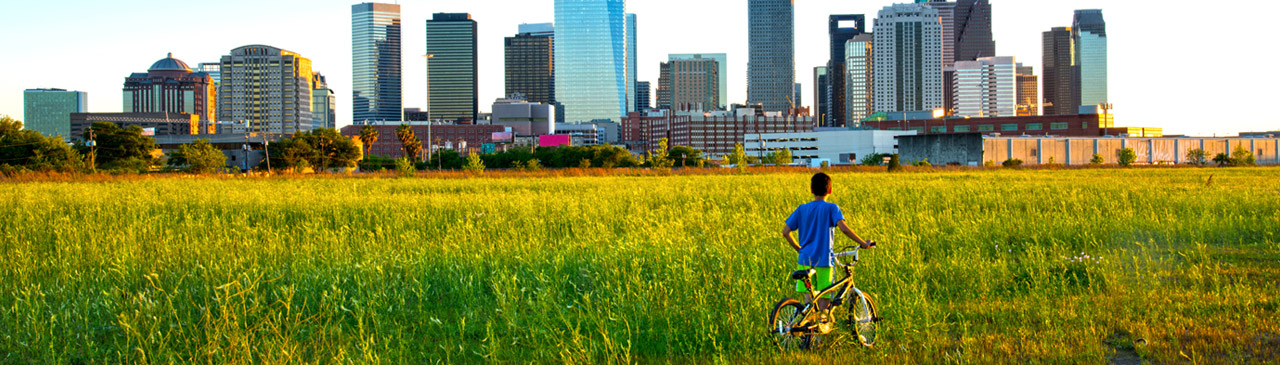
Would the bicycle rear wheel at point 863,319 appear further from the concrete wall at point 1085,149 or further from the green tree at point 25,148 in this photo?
the concrete wall at point 1085,149

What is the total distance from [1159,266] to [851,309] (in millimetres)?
6639

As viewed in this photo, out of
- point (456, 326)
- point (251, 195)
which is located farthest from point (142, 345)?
point (251, 195)

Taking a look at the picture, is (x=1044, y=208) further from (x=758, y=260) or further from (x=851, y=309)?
(x=851, y=309)

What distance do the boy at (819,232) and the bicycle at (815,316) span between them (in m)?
0.07

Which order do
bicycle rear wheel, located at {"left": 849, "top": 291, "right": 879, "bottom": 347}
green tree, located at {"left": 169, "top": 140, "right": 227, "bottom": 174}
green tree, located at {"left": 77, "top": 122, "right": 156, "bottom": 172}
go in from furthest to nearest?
green tree, located at {"left": 77, "top": 122, "right": 156, "bottom": 172} < green tree, located at {"left": 169, "top": 140, "right": 227, "bottom": 174} < bicycle rear wheel, located at {"left": 849, "top": 291, "right": 879, "bottom": 347}

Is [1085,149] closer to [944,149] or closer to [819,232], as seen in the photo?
[944,149]

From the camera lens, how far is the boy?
267 inches

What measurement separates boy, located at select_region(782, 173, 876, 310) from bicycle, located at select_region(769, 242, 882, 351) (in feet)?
0.23

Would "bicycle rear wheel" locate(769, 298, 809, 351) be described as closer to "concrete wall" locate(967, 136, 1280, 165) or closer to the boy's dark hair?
the boy's dark hair

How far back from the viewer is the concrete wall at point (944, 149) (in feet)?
315

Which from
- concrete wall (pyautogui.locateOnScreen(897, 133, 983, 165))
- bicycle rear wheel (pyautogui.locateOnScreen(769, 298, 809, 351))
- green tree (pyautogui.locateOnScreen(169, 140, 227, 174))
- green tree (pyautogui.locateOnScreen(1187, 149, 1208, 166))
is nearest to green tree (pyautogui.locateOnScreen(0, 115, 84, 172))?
green tree (pyautogui.locateOnScreen(169, 140, 227, 174))

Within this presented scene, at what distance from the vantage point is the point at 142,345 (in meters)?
7.80

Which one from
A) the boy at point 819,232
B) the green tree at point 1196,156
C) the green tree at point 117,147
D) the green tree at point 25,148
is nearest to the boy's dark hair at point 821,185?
the boy at point 819,232

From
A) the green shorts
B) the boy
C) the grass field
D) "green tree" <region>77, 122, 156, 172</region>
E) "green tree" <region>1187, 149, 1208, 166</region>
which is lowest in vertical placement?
the grass field
